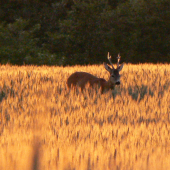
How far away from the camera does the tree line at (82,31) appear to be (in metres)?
28.6

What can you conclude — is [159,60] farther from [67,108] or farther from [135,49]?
[67,108]

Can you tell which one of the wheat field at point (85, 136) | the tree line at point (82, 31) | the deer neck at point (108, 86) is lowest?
the wheat field at point (85, 136)

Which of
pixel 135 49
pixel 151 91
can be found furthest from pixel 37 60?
pixel 151 91

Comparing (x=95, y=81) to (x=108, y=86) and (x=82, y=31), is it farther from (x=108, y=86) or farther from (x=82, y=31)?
(x=82, y=31)

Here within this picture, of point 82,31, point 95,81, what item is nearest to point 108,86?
point 95,81

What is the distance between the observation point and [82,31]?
2897cm

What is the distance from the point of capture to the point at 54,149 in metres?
3.44

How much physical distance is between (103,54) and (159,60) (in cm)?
500

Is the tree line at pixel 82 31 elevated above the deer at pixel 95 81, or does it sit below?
above

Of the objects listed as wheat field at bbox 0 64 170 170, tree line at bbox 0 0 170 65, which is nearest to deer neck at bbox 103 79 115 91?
wheat field at bbox 0 64 170 170

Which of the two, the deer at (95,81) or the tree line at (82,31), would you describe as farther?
the tree line at (82,31)

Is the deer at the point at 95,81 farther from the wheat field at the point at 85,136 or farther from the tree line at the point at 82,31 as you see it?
the tree line at the point at 82,31

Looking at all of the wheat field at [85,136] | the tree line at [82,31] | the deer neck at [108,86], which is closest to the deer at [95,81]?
the deer neck at [108,86]

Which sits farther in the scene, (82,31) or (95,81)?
(82,31)
